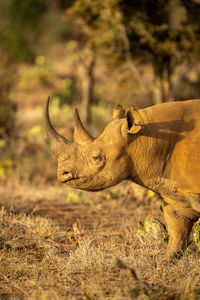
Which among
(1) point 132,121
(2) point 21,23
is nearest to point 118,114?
(1) point 132,121

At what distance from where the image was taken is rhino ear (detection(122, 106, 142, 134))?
14.8ft

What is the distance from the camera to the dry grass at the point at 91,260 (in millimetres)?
3951

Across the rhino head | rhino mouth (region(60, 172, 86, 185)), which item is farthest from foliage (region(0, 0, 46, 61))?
rhino mouth (region(60, 172, 86, 185))

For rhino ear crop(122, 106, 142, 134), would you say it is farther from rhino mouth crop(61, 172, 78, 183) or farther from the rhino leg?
the rhino leg

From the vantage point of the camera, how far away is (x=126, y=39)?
13.4 m

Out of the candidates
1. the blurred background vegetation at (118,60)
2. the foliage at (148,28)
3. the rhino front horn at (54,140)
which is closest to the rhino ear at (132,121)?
the rhino front horn at (54,140)

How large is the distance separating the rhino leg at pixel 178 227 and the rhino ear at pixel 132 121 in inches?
38.1

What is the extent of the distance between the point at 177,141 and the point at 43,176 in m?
6.48

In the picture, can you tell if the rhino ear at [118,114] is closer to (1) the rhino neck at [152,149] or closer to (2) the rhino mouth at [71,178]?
(1) the rhino neck at [152,149]

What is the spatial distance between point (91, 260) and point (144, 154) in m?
1.14

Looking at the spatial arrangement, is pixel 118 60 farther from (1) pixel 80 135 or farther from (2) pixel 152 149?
(2) pixel 152 149

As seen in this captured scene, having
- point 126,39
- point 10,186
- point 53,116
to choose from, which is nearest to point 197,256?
point 10,186

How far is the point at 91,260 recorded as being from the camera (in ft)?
15.3

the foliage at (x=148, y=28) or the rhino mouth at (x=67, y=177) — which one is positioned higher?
the foliage at (x=148, y=28)
